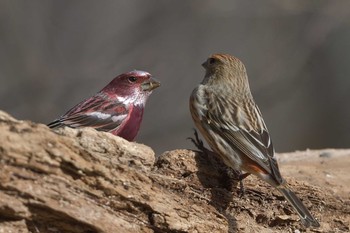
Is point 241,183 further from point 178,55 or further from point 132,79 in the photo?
point 178,55

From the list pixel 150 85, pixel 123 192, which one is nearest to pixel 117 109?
pixel 150 85

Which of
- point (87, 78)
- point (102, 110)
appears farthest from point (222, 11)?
point (102, 110)

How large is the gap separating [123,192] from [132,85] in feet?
Result: 8.11

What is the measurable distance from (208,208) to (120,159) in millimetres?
766

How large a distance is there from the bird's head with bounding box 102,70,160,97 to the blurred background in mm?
4986

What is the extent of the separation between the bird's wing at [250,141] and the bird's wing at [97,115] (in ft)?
3.32

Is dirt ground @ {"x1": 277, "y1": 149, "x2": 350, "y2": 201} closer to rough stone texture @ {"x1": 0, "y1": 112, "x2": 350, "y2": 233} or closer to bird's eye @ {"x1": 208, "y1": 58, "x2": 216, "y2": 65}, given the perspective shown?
rough stone texture @ {"x1": 0, "y1": 112, "x2": 350, "y2": 233}

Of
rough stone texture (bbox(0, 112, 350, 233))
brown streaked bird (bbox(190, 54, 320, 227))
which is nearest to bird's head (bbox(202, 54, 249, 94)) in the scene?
brown streaked bird (bbox(190, 54, 320, 227))

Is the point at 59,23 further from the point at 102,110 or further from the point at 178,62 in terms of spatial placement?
the point at 102,110

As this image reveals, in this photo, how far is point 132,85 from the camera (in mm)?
7801

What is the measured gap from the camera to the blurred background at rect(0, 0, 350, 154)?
13367 mm

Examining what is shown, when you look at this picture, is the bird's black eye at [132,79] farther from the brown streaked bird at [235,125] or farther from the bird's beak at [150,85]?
the brown streaked bird at [235,125]

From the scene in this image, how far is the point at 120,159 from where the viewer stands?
569 centimetres

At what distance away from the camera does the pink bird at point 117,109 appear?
23.9 feet
